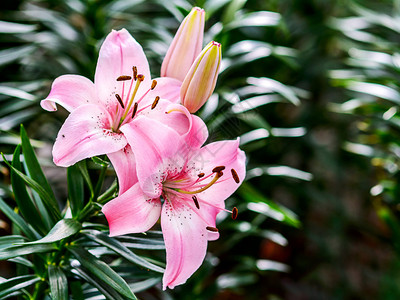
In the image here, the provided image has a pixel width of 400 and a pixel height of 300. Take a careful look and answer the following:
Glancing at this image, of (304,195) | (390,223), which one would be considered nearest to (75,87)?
(390,223)

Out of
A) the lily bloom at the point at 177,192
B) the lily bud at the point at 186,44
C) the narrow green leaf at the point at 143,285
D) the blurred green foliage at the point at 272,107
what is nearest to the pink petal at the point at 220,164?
the lily bloom at the point at 177,192

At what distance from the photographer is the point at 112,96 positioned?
1.71ft

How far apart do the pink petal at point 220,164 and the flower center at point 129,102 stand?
9 cm

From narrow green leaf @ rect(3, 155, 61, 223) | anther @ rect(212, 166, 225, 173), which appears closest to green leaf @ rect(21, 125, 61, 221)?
narrow green leaf @ rect(3, 155, 61, 223)

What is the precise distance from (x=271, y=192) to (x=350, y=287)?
15.2 inches

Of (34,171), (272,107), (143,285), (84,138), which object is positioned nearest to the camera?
(84,138)

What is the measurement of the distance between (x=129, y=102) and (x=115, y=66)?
0.05 m

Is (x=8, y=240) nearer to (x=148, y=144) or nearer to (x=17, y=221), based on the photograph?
(x=17, y=221)

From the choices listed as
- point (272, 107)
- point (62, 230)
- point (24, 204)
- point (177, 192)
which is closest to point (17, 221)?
point (24, 204)

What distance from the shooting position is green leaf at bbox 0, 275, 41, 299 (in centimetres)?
53

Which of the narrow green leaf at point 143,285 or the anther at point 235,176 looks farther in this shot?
the narrow green leaf at point 143,285

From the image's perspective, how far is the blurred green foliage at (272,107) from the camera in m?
1.00

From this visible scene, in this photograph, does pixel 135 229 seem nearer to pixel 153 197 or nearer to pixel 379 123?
pixel 153 197

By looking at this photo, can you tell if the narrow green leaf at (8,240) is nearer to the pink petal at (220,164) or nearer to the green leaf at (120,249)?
the green leaf at (120,249)
